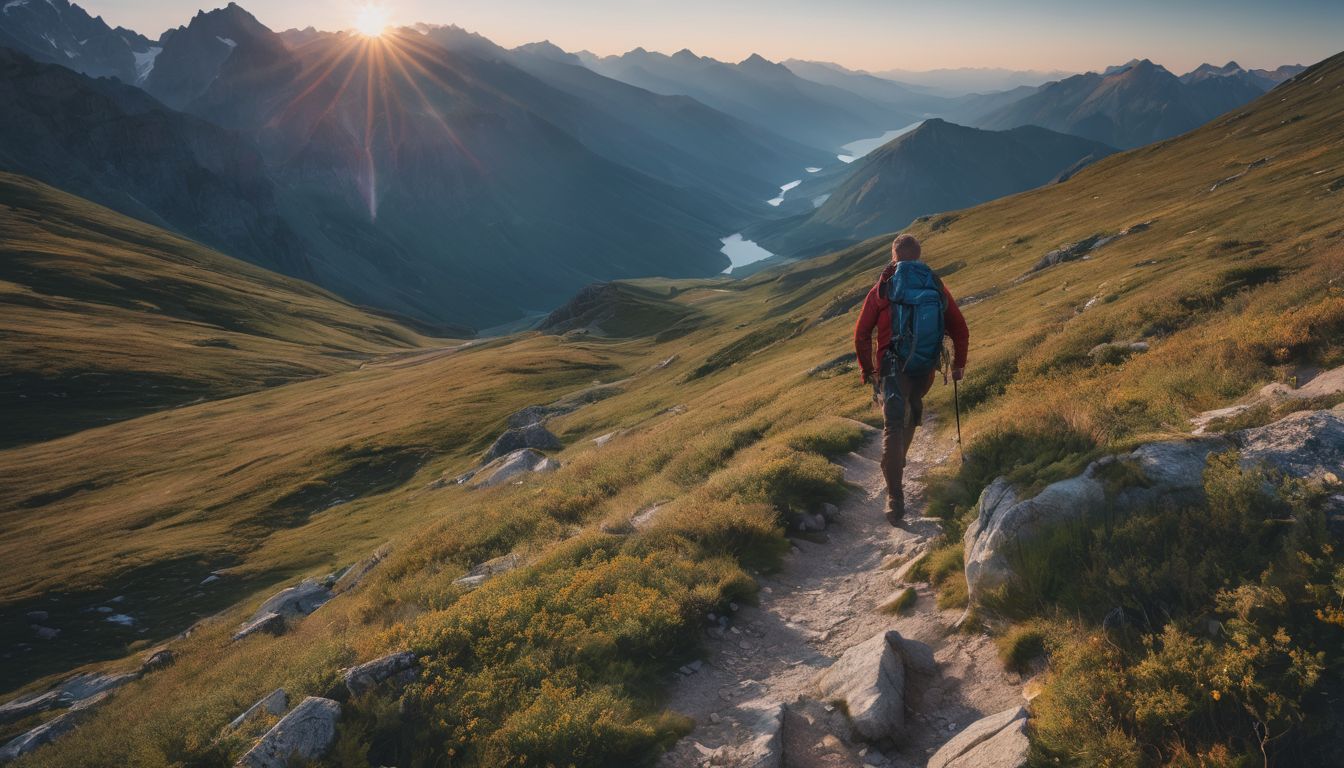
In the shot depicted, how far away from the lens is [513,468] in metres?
36.7

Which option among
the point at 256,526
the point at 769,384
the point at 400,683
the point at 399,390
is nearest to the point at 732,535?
the point at 400,683

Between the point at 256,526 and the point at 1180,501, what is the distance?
53.7 metres

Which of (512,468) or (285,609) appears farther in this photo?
(512,468)

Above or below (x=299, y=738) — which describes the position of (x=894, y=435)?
above

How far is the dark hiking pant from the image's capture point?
12766mm

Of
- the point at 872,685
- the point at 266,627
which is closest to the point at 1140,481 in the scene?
the point at 872,685

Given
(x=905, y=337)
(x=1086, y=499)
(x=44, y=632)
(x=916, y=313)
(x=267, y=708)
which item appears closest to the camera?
(x=1086, y=499)

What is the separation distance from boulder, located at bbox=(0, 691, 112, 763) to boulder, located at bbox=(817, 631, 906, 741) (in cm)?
2508

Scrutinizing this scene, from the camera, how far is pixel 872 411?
21109 mm

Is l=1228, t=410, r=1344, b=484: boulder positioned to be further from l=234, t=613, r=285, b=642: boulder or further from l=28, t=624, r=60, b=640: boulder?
l=28, t=624, r=60, b=640: boulder

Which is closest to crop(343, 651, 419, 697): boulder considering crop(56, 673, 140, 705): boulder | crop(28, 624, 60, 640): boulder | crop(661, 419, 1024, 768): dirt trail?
crop(661, 419, 1024, 768): dirt trail

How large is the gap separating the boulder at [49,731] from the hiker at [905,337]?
26.5 meters

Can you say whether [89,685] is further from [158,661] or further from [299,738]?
[299,738]

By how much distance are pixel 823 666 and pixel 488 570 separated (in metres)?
8.91
